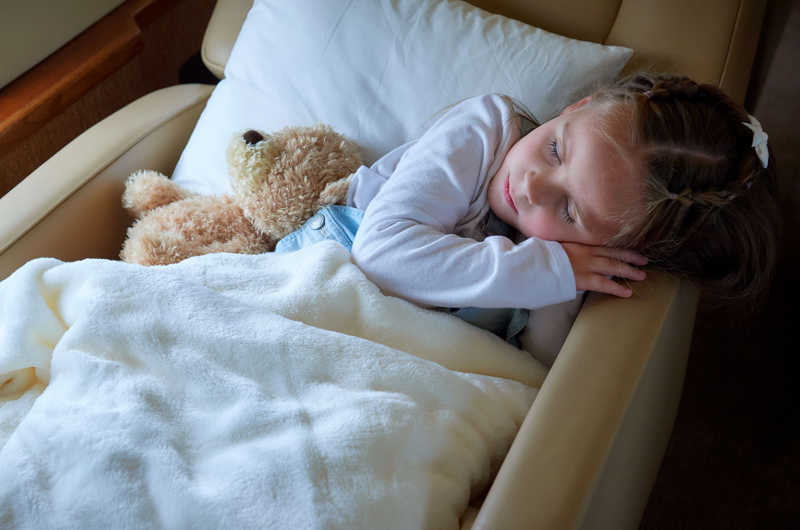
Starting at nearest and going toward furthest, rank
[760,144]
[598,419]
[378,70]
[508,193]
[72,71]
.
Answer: [598,419], [760,144], [508,193], [378,70], [72,71]

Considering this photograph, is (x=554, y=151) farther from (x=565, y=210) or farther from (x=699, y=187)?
(x=699, y=187)

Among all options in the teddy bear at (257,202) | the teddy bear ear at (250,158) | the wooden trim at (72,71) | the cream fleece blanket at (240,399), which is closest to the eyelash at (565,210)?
the cream fleece blanket at (240,399)

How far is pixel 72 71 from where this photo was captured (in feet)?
4.75

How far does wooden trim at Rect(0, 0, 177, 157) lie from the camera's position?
4.38ft

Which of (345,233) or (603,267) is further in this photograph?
(345,233)

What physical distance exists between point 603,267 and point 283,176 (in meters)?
0.54

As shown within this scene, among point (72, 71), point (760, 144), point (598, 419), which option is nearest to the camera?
point (598, 419)

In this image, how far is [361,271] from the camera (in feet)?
3.04

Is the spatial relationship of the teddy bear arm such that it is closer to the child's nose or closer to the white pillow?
the white pillow

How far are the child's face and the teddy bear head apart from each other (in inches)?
12.1

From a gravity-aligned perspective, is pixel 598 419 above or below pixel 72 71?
below

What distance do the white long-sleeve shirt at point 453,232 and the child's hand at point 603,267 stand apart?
24 millimetres

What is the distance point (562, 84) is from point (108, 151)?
0.86 metres

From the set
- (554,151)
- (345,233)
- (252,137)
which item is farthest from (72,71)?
(554,151)
